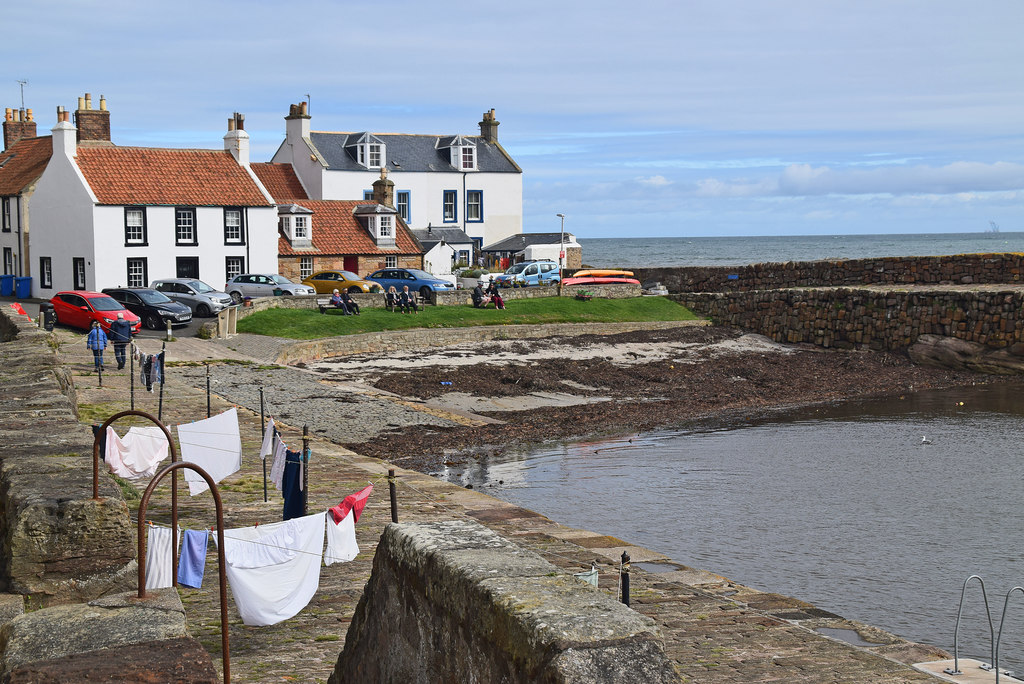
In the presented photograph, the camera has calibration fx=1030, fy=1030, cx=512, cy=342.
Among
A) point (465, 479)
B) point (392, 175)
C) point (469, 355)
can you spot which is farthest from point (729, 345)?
point (392, 175)

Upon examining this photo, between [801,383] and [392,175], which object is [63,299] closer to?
[801,383]

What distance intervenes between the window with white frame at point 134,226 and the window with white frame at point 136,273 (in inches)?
27.7

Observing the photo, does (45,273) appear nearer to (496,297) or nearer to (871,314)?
(496,297)

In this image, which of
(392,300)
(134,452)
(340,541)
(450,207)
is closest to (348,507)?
(340,541)

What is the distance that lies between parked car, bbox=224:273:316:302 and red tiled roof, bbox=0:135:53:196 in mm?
11596

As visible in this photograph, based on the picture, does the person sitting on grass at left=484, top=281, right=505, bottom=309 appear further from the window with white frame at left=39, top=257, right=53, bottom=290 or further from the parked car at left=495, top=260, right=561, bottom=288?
the window with white frame at left=39, top=257, right=53, bottom=290

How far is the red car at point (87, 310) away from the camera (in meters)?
35.0

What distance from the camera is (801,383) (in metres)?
36.7

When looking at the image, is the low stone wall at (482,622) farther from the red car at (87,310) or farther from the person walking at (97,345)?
the red car at (87,310)

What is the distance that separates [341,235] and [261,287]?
970 centimetres

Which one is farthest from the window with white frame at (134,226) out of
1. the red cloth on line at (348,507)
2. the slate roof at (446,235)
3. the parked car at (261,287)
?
the red cloth on line at (348,507)

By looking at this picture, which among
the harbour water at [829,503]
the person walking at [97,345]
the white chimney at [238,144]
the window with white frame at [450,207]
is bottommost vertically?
the harbour water at [829,503]

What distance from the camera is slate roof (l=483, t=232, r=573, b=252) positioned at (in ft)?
224

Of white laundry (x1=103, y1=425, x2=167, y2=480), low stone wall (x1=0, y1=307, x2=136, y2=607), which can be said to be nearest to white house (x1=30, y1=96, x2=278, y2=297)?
white laundry (x1=103, y1=425, x2=167, y2=480)
